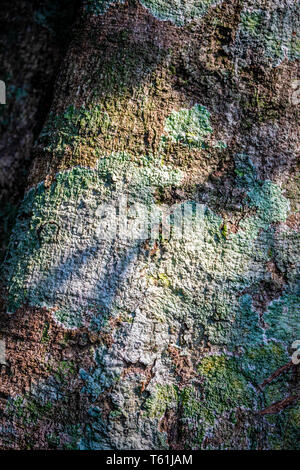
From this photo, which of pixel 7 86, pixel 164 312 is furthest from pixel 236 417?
pixel 7 86

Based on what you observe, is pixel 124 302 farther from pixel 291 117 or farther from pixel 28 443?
pixel 291 117

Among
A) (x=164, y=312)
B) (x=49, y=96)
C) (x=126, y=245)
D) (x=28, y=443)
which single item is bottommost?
(x=28, y=443)

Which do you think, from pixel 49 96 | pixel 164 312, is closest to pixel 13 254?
pixel 164 312

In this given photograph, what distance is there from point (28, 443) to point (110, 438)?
19 centimetres

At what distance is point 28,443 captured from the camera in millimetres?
859

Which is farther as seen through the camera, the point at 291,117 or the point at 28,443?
the point at 291,117

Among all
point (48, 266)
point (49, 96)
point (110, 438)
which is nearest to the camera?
point (110, 438)

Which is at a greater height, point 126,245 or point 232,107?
point 232,107

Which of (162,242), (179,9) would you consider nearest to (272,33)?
(179,9)

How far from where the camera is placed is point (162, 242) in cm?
92

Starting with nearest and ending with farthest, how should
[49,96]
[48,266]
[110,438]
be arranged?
[110,438], [48,266], [49,96]

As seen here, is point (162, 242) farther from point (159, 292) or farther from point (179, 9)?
point (179, 9)

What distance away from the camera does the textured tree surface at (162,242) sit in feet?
2.83

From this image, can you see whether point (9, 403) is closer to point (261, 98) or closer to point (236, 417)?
point (236, 417)
